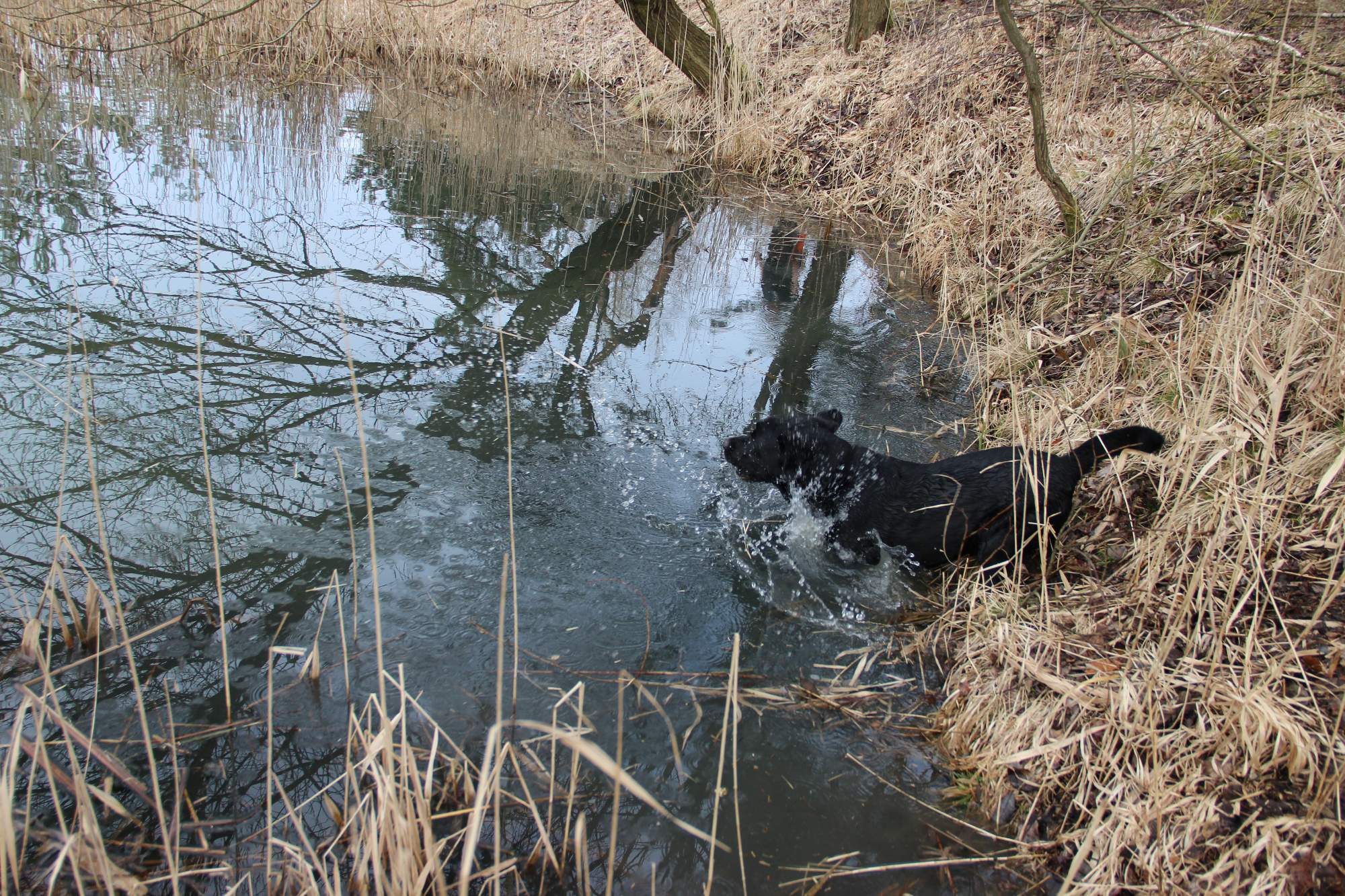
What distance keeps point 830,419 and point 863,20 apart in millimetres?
10684

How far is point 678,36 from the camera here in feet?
39.1

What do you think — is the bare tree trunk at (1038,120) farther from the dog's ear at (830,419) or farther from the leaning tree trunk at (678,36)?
the leaning tree trunk at (678,36)

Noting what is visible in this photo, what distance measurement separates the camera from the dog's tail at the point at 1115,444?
144 inches

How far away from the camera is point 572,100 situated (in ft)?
47.1

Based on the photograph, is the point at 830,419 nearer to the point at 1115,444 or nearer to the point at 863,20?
the point at 1115,444

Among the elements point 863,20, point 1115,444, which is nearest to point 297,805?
point 1115,444

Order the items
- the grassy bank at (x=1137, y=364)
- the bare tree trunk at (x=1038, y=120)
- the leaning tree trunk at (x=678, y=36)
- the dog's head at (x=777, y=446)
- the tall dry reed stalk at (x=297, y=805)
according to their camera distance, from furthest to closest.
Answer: the leaning tree trunk at (x=678, y=36)
the bare tree trunk at (x=1038, y=120)
the dog's head at (x=777, y=446)
the grassy bank at (x=1137, y=364)
the tall dry reed stalk at (x=297, y=805)

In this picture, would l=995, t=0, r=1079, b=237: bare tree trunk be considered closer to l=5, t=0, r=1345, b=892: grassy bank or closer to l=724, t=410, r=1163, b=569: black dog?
l=5, t=0, r=1345, b=892: grassy bank

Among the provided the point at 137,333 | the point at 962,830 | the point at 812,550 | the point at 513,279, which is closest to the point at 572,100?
the point at 513,279

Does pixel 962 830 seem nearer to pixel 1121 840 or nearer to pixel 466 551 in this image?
pixel 1121 840

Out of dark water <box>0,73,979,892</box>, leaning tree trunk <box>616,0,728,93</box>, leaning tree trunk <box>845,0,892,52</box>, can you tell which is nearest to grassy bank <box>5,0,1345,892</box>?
leaning tree trunk <box>845,0,892,52</box>

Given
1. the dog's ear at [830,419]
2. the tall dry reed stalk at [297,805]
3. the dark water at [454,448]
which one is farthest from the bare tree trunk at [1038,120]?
the tall dry reed stalk at [297,805]

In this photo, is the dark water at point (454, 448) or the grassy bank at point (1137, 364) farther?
the dark water at point (454, 448)

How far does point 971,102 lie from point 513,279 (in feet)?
22.1
